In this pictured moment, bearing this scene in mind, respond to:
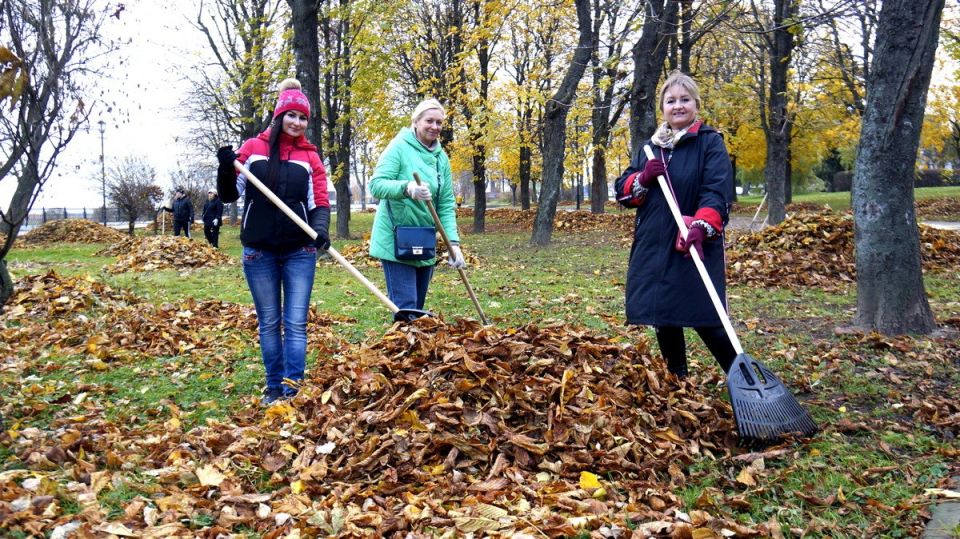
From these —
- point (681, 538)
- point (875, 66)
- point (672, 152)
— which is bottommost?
point (681, 538)

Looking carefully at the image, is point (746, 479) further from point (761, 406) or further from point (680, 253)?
point (680, 253)

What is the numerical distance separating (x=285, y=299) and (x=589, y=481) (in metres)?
2.45

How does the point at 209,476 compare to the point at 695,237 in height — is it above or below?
below

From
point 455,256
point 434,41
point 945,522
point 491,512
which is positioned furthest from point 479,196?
point 945,522

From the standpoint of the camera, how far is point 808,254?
9.68 metres

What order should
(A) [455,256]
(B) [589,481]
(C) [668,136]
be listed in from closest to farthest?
(B) [589,481]
(C) [668,136]
(A) [455,256]

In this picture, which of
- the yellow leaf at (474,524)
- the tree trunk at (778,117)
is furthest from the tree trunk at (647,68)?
the yellow leaf at (474,524)

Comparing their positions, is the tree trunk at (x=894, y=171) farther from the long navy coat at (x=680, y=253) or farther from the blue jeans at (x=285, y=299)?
the blue jeans at (x=285, y=299)

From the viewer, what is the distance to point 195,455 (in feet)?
11.3

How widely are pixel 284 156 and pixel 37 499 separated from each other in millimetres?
2396

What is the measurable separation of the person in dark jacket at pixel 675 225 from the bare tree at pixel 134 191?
24601 mm

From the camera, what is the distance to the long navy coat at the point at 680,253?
12.8ft

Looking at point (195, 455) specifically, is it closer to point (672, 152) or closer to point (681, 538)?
point (681, 538)

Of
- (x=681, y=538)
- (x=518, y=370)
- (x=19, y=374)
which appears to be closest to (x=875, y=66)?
(x=518, y=370)
